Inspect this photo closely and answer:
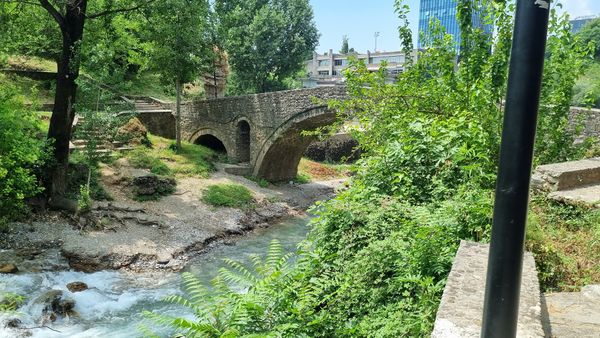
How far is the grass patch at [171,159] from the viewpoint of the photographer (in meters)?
18.1

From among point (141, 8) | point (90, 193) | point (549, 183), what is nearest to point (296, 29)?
point (141, 8)

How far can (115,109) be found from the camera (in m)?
14.2

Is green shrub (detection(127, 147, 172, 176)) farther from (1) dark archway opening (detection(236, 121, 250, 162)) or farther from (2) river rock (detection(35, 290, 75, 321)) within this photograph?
(2) river rock (detection(35, 290, 75, 321))

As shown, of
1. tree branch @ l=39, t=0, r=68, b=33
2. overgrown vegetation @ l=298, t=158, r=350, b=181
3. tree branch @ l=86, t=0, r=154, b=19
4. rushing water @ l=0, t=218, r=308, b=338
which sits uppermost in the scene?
tree branch @ l=86, t=0, r=154, b=19

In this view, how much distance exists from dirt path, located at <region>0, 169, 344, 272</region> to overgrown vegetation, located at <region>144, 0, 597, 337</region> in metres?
2.68

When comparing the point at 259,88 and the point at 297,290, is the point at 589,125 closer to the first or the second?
the point at 297,290

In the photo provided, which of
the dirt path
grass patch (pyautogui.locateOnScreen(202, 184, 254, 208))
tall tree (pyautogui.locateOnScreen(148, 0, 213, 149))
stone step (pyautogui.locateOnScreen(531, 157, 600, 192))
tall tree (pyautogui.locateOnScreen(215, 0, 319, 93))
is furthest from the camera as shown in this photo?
tall tree (pyautogui.locateOnScreen(215, 0, 319, 93))

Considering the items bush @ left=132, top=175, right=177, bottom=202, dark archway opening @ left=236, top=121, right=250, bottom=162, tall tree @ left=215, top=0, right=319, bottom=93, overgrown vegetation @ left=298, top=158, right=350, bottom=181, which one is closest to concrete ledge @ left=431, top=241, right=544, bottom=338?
bush @ left=132, top=175, right=177, bottom=202

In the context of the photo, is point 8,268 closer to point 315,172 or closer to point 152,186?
point 152,186


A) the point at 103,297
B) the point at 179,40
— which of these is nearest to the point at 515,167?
the point at 103,297

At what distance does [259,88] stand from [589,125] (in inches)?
945

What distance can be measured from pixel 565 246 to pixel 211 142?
22456mm

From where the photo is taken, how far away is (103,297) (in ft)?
32.9

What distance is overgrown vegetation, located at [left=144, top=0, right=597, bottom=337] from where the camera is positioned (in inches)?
151
